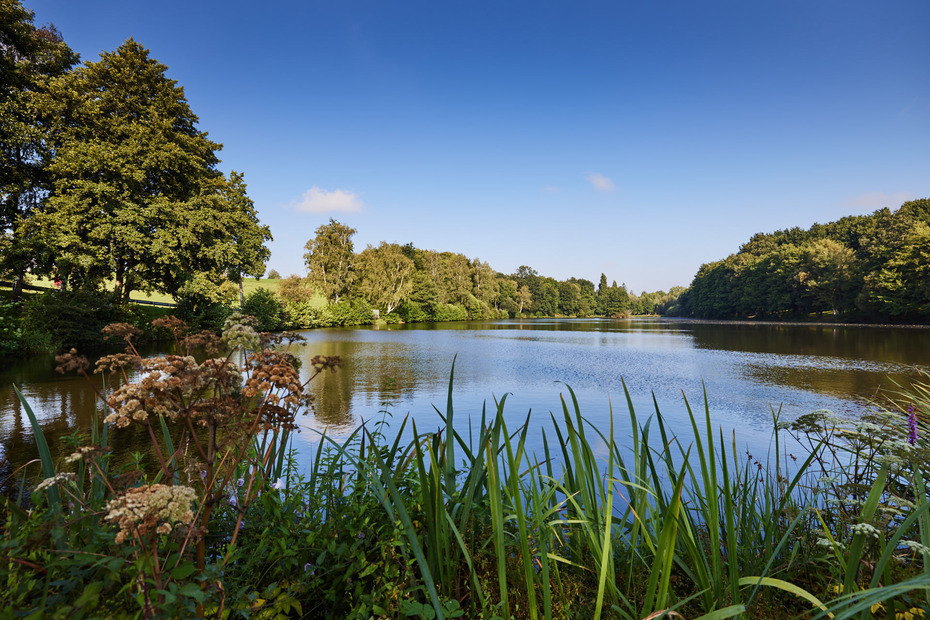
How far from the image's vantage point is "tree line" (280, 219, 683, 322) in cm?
4034

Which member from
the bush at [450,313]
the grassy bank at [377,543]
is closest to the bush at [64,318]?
the grassy bank at [377,543]

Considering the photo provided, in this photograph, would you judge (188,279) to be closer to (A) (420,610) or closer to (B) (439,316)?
(A) (420,610)

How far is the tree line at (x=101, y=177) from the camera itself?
1448 centimetres

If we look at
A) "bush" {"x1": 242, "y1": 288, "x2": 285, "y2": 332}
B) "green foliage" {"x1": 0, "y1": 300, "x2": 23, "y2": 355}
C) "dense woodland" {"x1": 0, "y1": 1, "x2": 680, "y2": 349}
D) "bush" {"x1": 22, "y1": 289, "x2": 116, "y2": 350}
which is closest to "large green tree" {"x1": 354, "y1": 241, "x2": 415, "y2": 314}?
"bush" {"x1": 242, "y1": 288, "x2": 285, "y2": 332}

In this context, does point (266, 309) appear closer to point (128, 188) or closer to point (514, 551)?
point (128, 188)

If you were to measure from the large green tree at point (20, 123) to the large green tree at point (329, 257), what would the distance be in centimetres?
2300

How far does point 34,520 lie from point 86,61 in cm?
2327

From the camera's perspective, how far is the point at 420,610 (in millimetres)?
1224

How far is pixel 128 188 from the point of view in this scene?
1602cm

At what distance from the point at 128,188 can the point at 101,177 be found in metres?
0.82

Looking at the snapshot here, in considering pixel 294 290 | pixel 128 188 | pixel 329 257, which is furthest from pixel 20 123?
pixel 329 257

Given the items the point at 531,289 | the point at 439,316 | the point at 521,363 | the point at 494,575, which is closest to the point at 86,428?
the point at 494,575

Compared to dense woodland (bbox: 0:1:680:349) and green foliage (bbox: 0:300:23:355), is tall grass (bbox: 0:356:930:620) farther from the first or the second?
dense woodland (bbox: 0:1:680:349)

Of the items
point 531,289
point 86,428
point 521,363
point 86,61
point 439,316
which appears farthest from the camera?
point 531,289
